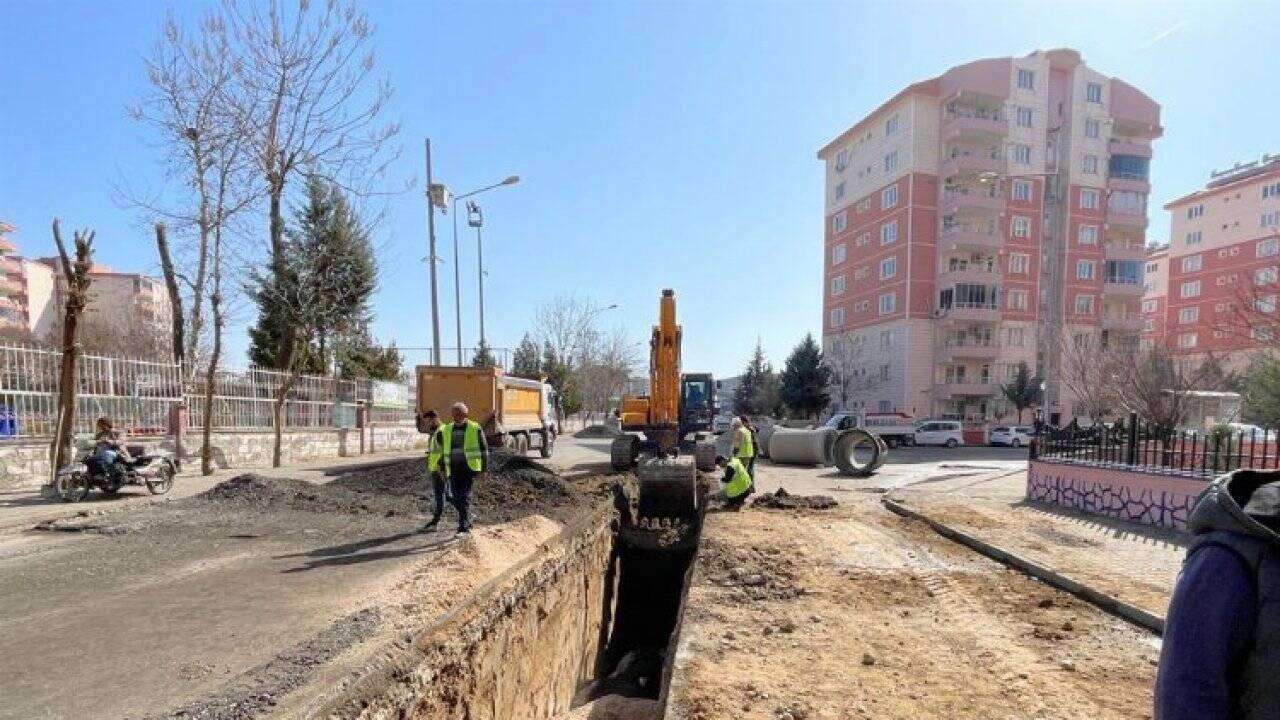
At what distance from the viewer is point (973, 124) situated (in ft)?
145

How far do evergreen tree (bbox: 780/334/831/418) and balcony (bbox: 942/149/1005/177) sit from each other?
47.9 ft

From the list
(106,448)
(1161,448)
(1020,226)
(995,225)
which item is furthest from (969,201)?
(106,448)

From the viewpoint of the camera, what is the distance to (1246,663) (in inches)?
55.0

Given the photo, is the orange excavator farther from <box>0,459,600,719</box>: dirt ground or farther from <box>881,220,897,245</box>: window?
<box>881,220,897,245</box>: window

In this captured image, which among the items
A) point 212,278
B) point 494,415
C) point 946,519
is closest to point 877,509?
point 946,519

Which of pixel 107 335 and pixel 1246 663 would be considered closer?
pixel 1246 663

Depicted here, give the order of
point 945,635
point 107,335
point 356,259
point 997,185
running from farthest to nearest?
point 997,185 < point 107,335 < point 356,259 < point 945,635

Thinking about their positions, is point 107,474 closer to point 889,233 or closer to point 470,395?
point 470,395

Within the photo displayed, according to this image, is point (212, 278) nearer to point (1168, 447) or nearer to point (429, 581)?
point (429, 581)

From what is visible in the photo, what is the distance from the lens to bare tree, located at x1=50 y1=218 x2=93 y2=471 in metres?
10.8

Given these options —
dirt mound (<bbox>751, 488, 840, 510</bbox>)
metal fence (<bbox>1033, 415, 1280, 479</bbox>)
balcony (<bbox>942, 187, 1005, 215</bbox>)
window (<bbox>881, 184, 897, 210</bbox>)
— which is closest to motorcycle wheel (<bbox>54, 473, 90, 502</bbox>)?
dirt mound (<bbox>751, 488, 840, 510</bbox>)

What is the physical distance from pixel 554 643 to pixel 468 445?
2.54 meters

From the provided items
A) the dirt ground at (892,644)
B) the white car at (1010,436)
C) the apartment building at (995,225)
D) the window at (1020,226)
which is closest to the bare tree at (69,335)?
the dirt ground at (892,644)

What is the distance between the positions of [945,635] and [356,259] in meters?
23.9
